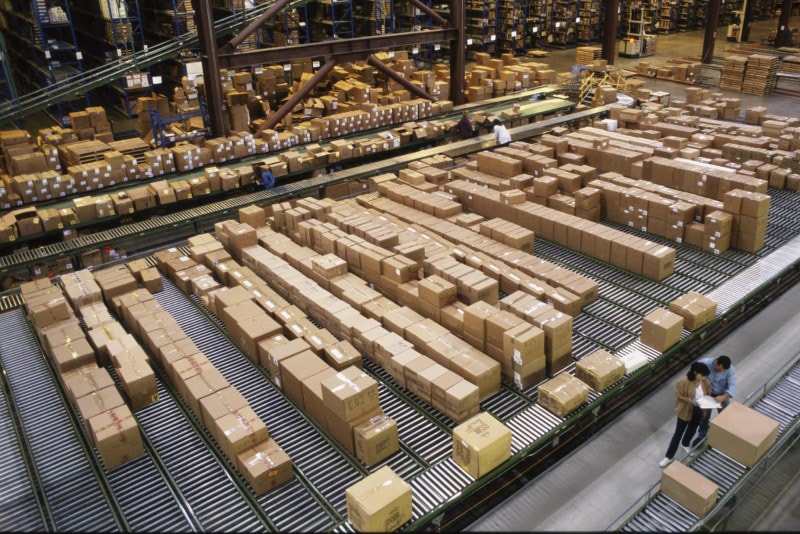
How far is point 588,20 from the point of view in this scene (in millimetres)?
30062

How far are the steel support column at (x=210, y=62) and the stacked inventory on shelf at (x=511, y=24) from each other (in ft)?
56.5

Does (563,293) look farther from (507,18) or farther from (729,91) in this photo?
(507,18)

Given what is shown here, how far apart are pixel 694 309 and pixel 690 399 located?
5.65 feet

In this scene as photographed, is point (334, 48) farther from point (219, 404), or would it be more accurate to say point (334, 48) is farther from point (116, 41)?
point (219, 404)

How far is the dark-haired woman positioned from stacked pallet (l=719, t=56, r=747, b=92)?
18834 mm

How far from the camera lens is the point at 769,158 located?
40.2ft

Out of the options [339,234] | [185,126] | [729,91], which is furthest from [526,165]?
[729,91]

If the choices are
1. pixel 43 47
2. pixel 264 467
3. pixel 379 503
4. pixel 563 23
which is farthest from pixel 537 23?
pixel 379 503

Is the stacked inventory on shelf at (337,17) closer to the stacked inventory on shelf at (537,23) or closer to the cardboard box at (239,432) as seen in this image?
the stacked inventory on shelf at (537,23)

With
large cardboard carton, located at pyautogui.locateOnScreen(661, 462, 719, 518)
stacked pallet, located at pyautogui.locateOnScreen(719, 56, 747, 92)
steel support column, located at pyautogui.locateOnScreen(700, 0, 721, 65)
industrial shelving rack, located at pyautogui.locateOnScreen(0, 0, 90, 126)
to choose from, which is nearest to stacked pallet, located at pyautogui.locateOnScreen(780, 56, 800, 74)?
stacked pallet, located at pyautogui.locateOnScreen(719, 56, 747, 92)

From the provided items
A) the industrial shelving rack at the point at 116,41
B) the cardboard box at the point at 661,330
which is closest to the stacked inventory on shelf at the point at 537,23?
the industrial shelving rack at the point at 116,41

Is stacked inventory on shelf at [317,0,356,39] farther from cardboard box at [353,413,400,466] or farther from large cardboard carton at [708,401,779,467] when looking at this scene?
large cardboard carton at [708,401,779,467]

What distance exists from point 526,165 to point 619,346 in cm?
540

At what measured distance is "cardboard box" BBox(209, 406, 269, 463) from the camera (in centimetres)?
562
